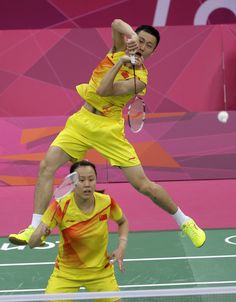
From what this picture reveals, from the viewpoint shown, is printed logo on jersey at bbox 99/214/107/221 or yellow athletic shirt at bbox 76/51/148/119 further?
yellow athletic shirt at bbox 76/51/148/119

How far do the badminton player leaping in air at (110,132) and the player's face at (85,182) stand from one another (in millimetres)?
1035

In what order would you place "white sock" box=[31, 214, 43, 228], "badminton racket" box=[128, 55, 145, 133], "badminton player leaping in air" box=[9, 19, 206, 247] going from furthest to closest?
"badminton racket" box=[128, 55, 145, 133] < "badminton player leaping in air" box=[9, 19, 206, 247] < "white sock" box=[31, 214, 43, 228]

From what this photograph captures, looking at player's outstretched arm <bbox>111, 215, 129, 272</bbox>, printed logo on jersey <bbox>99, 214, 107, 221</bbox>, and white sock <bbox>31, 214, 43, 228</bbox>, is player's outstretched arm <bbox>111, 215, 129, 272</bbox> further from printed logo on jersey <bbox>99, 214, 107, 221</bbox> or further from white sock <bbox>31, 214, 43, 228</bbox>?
white sock <bbox>31, 214, 43, 228</bbox>

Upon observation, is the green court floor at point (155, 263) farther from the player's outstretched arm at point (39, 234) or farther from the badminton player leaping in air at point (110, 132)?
the player's outstretched arm at point (39, 234)

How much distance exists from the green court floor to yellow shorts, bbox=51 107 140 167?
3.84 feet

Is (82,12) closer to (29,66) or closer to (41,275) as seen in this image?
(29,66)

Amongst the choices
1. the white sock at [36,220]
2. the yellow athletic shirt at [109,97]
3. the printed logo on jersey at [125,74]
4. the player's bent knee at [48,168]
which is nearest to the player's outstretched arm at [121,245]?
the white sock at [36,220]

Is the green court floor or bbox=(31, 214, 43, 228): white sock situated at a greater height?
bbox=(31, 214, 43, 228): white sock

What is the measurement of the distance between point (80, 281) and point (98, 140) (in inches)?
56.9

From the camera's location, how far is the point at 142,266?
662 centimetres

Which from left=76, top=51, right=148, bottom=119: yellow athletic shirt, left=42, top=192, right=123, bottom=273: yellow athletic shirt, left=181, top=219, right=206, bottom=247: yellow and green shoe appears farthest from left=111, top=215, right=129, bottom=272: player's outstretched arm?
left=76, top=51, right=148, bottom=119: yellow athletic shirt

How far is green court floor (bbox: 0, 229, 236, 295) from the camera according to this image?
611cm

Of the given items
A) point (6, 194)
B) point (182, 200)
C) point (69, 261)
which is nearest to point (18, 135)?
point (6, 194)

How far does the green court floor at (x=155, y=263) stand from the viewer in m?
6.11
